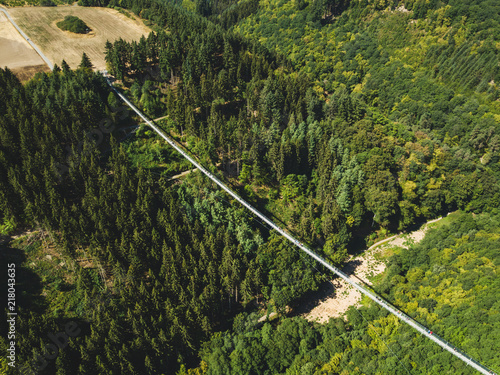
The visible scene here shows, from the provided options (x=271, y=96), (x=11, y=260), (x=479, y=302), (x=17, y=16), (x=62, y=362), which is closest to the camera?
(x=62, y=362)

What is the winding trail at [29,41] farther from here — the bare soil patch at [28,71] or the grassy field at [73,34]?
the bare soil patch at [28,71]

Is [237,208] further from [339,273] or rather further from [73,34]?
[73,34]

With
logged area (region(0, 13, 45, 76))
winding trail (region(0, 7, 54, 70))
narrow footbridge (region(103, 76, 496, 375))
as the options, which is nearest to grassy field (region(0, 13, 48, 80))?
logged area (region(0, 13, 45, 76))

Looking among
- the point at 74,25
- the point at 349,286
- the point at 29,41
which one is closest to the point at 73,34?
the point at 74,25

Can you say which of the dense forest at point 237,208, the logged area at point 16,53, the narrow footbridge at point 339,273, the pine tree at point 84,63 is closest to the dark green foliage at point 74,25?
the logged area at point 16,53

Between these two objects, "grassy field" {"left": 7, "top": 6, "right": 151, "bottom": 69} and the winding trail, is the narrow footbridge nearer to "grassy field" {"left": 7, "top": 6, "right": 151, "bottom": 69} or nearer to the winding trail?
the winding trail

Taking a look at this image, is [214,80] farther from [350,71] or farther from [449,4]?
[449,4]

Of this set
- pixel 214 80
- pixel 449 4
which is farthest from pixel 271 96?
pixel 449 4
